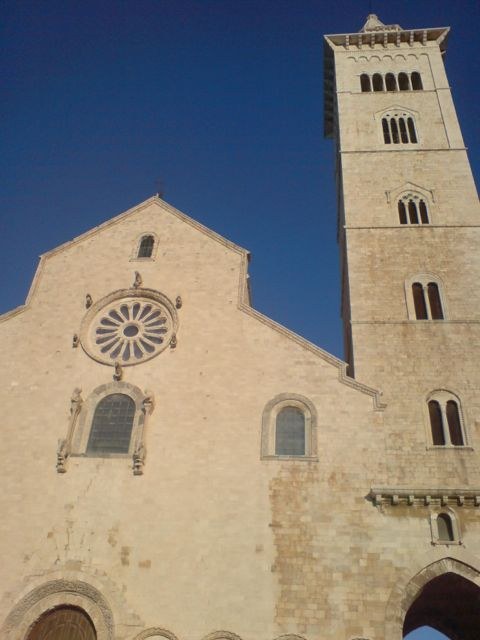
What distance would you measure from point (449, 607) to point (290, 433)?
Result: 7.08 meters

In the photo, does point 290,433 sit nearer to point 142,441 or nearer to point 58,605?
point 142,441

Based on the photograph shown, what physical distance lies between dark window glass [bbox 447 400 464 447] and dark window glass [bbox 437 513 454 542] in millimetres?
2222

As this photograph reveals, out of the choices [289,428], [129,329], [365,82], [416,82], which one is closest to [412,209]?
[416,82]

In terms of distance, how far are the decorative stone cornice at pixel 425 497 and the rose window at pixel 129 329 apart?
7.81 metres

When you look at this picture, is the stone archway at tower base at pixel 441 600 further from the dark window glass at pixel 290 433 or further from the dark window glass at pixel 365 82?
the dark window glass at pixel 365 82

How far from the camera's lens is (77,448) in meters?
15.2

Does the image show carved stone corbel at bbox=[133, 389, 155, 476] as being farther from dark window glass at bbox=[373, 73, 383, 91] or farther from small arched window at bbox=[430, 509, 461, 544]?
dark window glass at bbox=[373, 73, 383, 91]

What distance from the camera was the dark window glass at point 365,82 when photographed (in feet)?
86.3

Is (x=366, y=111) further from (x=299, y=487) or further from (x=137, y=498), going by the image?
(x=137, y=498)

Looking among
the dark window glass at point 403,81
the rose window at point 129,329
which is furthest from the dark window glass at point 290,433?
the dark window glass at point 403,81

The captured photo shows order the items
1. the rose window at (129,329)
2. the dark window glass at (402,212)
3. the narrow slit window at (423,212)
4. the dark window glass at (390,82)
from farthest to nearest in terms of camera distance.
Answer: the dark window glass at (390,82)
the dark window glass at (402,212)
the narrow slit window at (423,212)
the rose window at (129,329)

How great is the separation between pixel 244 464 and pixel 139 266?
8198 millimetres

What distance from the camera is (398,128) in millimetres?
23703

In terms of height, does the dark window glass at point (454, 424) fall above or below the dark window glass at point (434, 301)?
below
